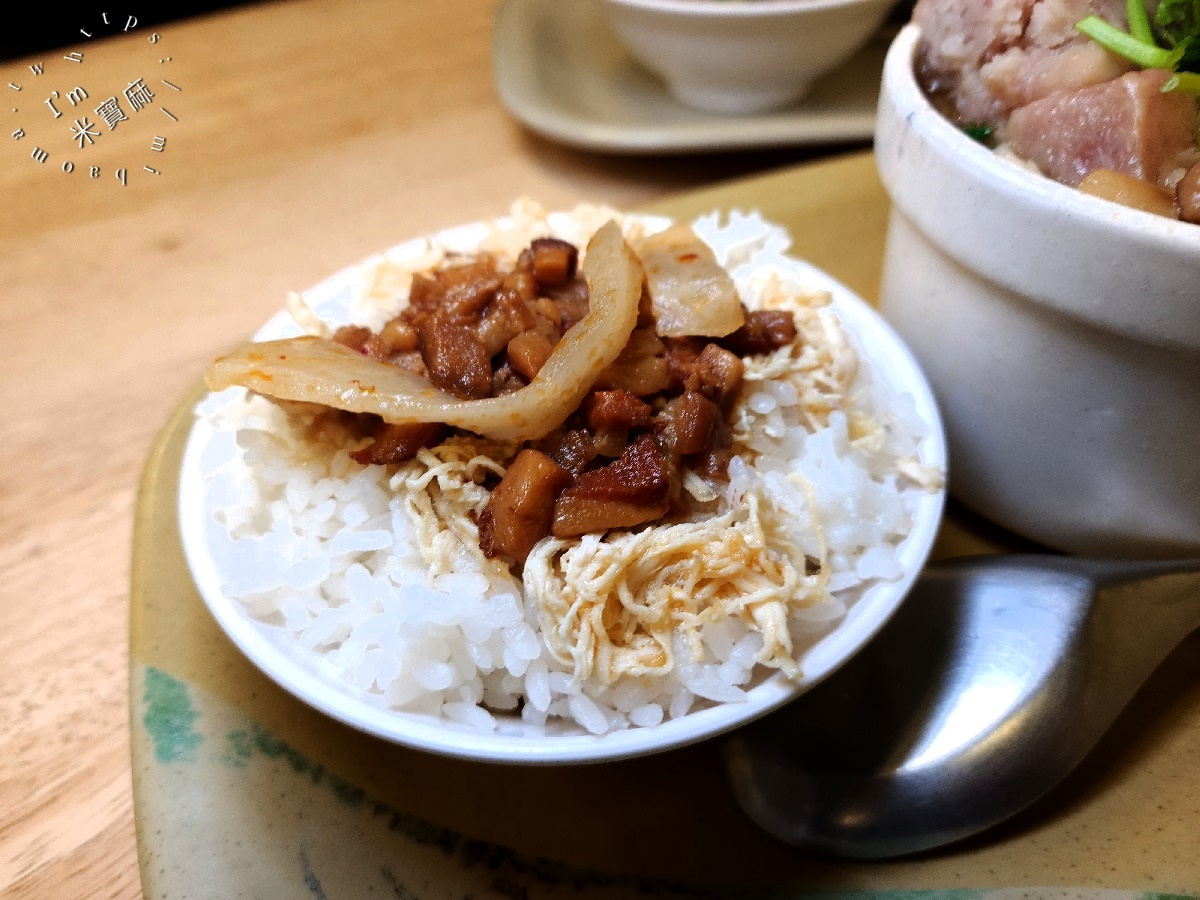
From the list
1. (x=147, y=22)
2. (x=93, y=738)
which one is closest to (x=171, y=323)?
(x=147, y=22)

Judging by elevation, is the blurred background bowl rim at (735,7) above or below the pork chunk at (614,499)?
above

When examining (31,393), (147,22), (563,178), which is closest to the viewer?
(31,393)

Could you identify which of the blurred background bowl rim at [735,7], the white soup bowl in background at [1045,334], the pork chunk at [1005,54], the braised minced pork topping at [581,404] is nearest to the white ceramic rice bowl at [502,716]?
the white soup bowl in background at [1045,334]

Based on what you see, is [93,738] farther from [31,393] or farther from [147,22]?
[147,22]

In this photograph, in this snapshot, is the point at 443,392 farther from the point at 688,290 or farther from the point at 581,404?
the point at 688,290

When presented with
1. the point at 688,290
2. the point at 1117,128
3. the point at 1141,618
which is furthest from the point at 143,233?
the point at 1141,618

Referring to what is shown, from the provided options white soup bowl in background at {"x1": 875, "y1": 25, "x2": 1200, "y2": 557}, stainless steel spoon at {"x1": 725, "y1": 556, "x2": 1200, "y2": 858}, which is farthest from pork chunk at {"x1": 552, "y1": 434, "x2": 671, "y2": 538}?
white soup bowl in background at {"x1": 875, "y1": 25, "x2": 1200, "y2": 557}

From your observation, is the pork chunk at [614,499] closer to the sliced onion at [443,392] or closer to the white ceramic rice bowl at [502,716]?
the sliced onion at [443,392]
